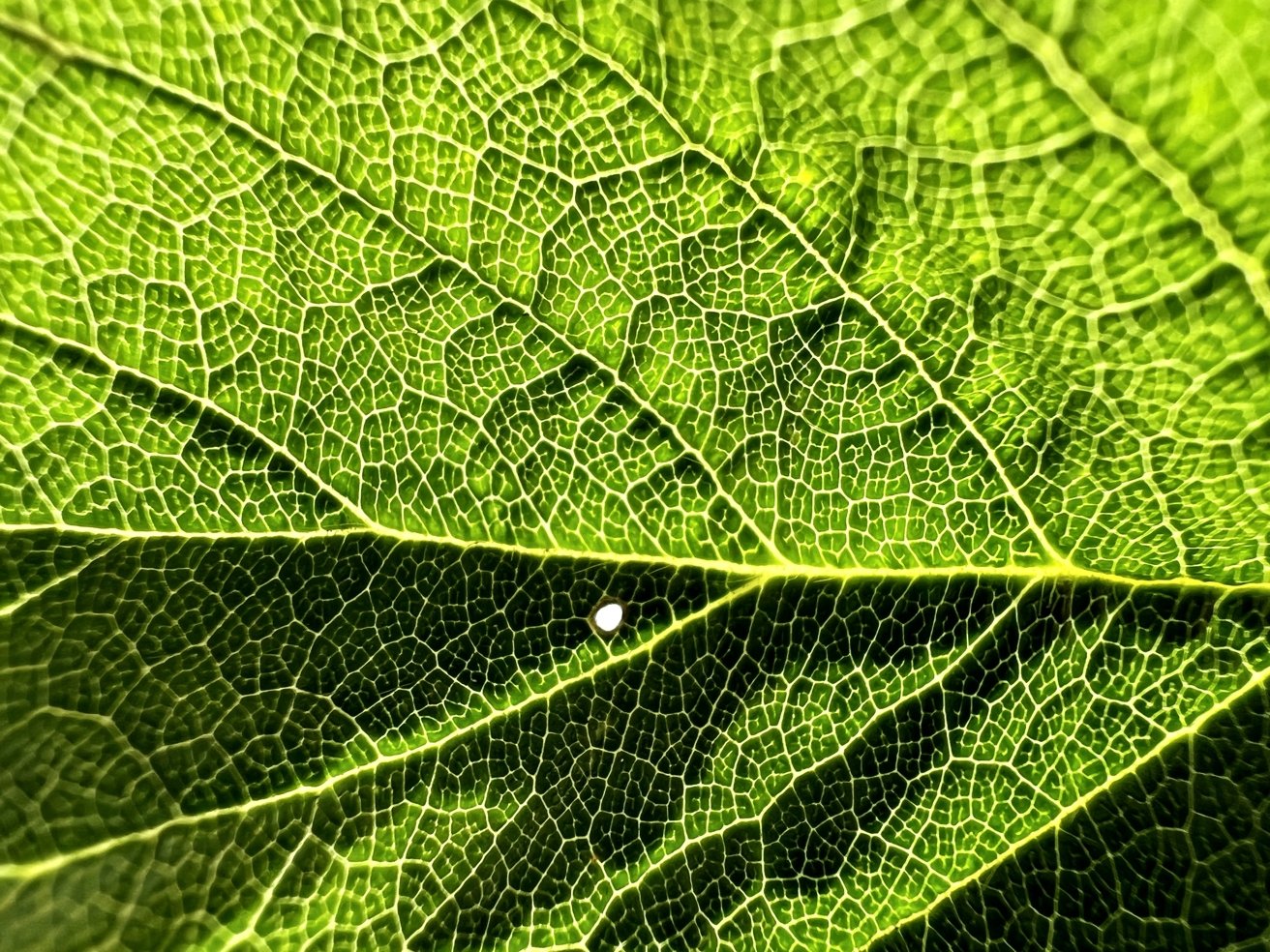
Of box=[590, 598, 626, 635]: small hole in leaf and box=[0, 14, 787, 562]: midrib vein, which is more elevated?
box=[0, 14, 787, 562]: midrib vein

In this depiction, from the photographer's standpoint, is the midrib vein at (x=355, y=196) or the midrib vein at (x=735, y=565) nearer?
the midrib vein at (x=355, y=196)

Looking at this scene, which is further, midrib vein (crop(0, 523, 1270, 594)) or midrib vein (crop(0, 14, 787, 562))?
midrib vein (crop(0, 523, 1270, 594))

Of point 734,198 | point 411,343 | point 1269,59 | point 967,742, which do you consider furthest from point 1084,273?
point 411,343

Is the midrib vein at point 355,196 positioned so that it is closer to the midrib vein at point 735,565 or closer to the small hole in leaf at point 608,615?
the midrib vein at point 735,565

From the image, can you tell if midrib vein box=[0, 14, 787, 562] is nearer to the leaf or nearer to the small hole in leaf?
the leaf

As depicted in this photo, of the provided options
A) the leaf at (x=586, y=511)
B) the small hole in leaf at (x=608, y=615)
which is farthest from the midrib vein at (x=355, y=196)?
the small hole in leaf at (x=608, y=615)

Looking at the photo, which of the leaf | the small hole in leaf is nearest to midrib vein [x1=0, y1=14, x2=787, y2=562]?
the leaf
